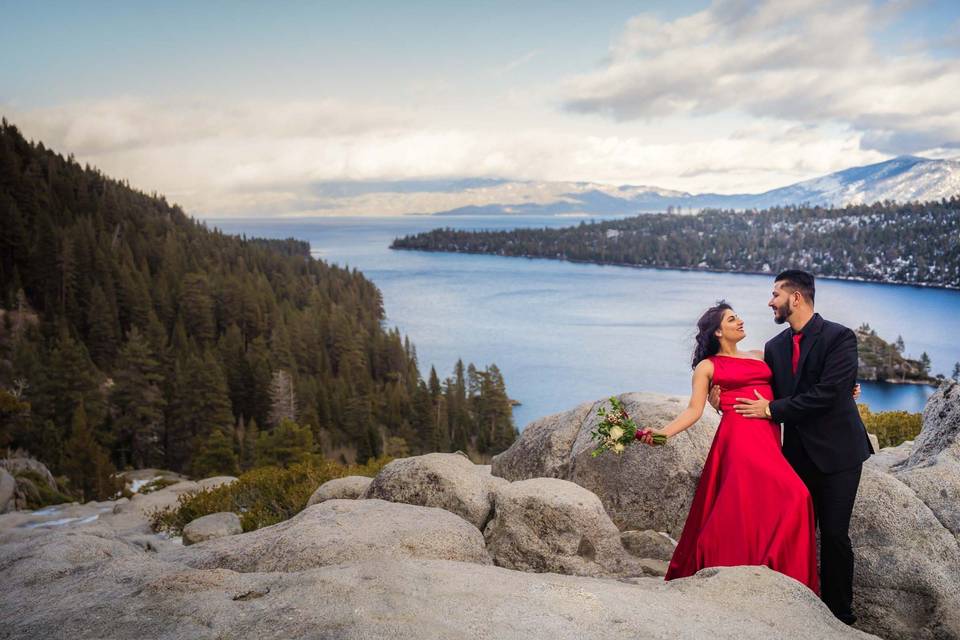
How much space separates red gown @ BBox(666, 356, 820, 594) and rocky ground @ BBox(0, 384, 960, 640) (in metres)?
0.65

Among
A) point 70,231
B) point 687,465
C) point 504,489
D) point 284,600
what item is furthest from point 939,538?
point 70,231

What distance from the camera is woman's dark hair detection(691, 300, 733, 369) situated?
8391 mm

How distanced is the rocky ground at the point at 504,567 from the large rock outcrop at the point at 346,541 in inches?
1.2

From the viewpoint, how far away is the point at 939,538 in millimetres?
8406

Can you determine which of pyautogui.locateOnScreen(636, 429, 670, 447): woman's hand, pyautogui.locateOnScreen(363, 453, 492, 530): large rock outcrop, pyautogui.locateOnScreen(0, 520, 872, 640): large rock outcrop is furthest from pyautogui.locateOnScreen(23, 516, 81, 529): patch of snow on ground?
pyautogui.locateOnScreen(636, 429, 670, 447): woman's hand

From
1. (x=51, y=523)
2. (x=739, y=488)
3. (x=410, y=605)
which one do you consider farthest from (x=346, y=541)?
(x=51, y=523)

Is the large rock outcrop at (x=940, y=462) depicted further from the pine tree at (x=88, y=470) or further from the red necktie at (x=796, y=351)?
the pine tree at (x=88, y=470)

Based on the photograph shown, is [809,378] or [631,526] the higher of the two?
[809,378]

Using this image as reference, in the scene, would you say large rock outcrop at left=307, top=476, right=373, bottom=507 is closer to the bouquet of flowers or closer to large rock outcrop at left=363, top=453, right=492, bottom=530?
large rock outcrop at left=363, top=453, right=492, bottom=530

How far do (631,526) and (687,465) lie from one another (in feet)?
5.13

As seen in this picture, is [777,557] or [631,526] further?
[631,526]

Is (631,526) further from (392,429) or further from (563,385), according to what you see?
(563,385)

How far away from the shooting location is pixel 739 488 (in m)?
7.90

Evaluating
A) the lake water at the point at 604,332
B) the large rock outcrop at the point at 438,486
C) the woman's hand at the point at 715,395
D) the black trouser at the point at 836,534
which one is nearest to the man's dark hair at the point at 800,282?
the woman's hand at the point at 715,395
